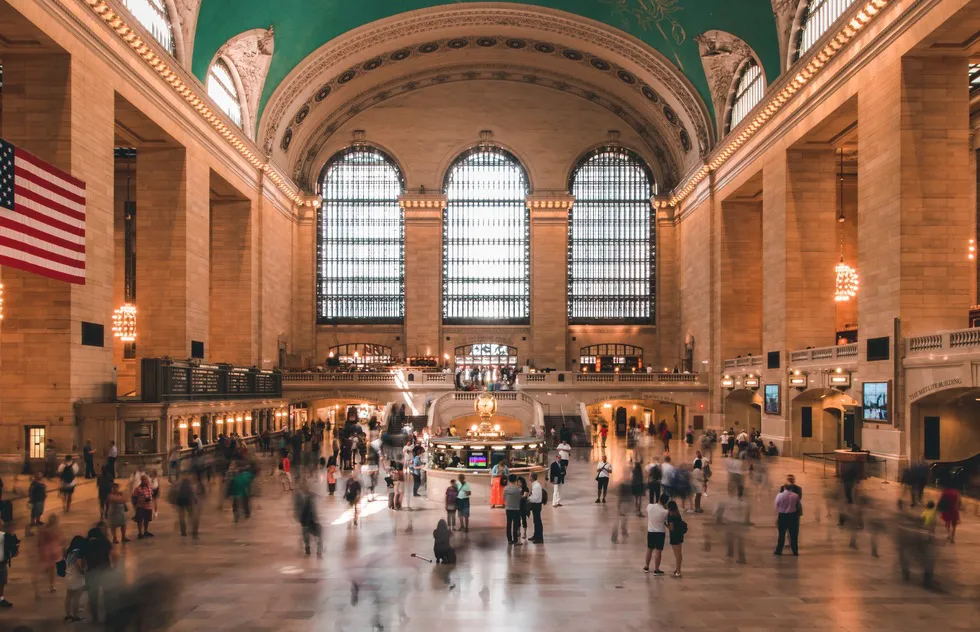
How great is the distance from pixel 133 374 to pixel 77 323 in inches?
627

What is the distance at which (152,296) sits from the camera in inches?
1158

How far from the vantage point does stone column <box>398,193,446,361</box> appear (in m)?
48.4

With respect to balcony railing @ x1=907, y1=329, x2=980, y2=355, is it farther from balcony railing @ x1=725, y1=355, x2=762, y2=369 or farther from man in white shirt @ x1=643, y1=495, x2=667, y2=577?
balcony railing @ x1=725, y1=355, x2=762, y2=369

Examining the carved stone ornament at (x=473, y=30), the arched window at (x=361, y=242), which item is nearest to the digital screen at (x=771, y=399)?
the carved stone ornament at (x=473, y=30)

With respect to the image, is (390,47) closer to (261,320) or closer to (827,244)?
(261,320)


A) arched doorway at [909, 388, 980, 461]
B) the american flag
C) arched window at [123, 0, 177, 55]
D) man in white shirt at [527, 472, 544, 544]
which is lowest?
man in white shirt at [527, 472, 544, 544]

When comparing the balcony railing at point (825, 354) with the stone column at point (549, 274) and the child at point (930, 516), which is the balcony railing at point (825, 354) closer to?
the child at point (930, 516)

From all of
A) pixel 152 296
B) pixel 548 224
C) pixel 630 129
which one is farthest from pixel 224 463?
pixel 630 129

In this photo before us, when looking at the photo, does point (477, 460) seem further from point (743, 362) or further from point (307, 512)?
point (743, 362)

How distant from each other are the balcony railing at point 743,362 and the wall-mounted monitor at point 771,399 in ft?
6.19

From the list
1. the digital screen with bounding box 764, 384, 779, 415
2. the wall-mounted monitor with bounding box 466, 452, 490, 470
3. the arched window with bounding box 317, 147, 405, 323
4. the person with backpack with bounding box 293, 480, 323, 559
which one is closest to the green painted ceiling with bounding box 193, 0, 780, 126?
the digital screen with bounding box 764, 384, 779, 415

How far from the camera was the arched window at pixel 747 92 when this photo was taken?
112ft

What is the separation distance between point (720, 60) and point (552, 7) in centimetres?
809

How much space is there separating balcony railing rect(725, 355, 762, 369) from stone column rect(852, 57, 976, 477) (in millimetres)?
11457
